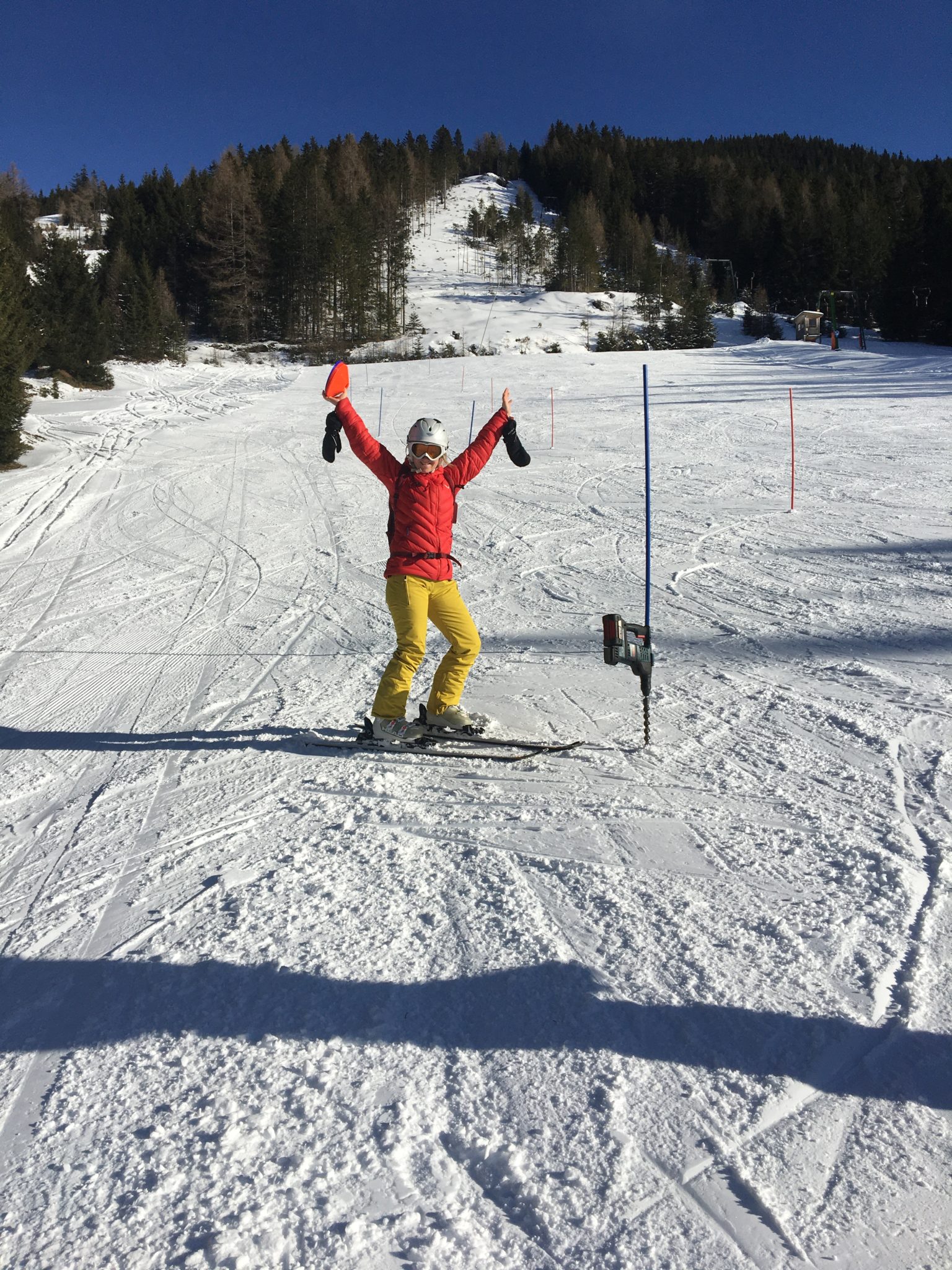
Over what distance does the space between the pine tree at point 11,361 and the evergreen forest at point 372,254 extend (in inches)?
2.4

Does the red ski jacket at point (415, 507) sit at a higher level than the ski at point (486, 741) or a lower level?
higher

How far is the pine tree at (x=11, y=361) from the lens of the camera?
15.5m

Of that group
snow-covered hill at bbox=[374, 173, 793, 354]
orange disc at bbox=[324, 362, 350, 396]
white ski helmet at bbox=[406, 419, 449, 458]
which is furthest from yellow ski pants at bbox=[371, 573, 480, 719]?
snow-covered hill at bbox=[374, 173, 793, 354]

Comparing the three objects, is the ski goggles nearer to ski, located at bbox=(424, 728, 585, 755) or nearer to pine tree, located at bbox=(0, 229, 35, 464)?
ski, located at bbox=(424, 728, 585, 755)

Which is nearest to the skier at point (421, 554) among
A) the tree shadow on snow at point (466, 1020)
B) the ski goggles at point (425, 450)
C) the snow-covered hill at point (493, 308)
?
the ski goggles at point (425, 450)

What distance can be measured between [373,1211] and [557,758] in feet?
8.78

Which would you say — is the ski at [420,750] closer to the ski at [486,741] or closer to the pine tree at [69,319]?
the ski at [486,741]

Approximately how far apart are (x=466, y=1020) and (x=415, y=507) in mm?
2752

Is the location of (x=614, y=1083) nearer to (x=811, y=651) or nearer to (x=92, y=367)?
(x=811, y=651)

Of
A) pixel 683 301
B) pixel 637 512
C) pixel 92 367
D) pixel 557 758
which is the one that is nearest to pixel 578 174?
pixel 683 301

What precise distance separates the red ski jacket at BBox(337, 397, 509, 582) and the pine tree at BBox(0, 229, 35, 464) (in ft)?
46.4

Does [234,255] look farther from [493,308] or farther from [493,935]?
[493,935]

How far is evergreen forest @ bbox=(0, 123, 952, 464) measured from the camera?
33.0 meters

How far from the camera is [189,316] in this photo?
57.7 meters
